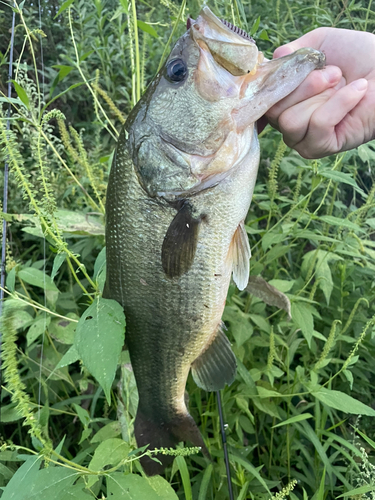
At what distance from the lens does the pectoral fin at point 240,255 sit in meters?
1.20

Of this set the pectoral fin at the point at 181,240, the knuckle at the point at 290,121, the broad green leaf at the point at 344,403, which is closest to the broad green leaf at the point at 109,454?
the pectoral fin at the point at 181,240

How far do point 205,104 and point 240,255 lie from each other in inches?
19.1

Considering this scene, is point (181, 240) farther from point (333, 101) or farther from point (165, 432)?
point (165, 432)

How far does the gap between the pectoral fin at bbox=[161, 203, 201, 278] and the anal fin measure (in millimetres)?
341

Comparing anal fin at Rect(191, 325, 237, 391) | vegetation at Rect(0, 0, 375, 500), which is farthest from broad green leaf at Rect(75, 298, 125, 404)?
anal fin at Rect(191, 325, 237, 391)

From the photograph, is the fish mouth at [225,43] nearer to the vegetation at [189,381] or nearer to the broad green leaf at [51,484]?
the vegetation at [189,381]

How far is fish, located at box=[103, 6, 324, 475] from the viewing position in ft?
3.38

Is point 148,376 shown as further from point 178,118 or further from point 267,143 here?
point 267,143

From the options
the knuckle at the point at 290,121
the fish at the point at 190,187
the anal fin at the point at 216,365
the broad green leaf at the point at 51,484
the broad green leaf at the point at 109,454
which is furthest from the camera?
the anal fin at the point at 216,365

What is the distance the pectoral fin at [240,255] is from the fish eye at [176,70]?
0.49m

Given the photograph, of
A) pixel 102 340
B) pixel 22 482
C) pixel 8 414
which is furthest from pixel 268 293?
pixel 8 414

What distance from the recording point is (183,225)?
112cm

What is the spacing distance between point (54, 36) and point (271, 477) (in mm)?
3961

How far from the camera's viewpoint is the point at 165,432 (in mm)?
1367
